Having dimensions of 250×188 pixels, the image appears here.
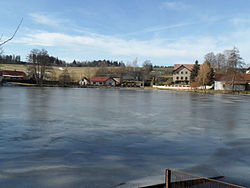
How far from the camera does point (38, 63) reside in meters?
72.6

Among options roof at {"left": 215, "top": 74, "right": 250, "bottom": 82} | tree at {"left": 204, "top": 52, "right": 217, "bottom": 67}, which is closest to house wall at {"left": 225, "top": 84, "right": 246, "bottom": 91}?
roof at {"left": 215, "top": 74, "right": 250, "bottom": 82}

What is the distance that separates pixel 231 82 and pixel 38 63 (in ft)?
182

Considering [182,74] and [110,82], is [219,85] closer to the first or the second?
[182,74]

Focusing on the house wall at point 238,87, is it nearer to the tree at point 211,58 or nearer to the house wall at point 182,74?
the house wall at point 182,74

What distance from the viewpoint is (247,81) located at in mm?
58812

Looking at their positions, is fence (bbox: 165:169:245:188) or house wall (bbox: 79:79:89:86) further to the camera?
house wall (bbox: 79:79:89:86)

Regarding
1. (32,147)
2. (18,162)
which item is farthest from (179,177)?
(32,147)

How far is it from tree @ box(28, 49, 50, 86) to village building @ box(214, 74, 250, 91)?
5061 cm

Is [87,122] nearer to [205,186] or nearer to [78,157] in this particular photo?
[78,157]

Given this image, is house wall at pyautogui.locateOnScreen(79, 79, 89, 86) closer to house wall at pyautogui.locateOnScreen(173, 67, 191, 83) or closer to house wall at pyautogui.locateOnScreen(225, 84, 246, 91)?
house wall at pyautogui.locateOnScreen(173, 67, 191, 83)

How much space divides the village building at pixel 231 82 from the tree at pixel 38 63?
166 feet

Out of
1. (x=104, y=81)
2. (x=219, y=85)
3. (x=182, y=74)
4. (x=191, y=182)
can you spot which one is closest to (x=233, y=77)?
(x=219, y=85)

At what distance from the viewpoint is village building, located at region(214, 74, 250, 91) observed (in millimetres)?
55656

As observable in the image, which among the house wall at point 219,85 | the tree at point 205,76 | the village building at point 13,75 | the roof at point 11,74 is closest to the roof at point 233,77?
the house wall at point 219,85
